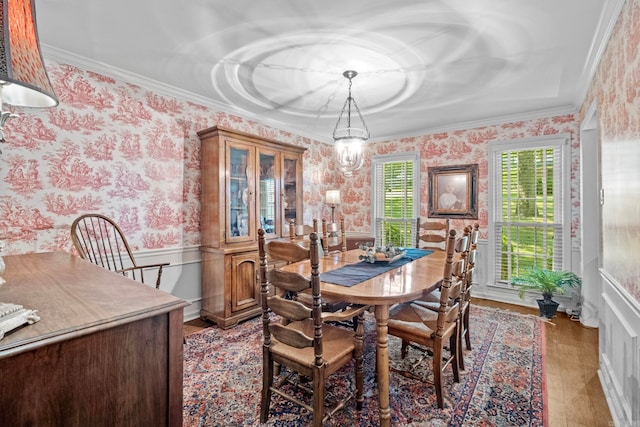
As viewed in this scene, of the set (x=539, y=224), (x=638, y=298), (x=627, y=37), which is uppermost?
(x=627, y=37)

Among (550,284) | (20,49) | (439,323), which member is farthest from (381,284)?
(550,284)

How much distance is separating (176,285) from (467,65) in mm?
3493

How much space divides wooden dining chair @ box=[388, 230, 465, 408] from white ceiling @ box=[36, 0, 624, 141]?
57.1 inches

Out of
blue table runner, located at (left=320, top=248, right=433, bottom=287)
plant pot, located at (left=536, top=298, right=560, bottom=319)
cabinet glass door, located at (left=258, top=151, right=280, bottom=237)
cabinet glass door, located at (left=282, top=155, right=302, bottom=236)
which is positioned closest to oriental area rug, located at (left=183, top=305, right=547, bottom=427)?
plant pot, located at (left=536, top=298, right=560, bottom=319)

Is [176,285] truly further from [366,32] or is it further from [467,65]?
[467,65]

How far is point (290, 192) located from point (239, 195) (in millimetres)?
843

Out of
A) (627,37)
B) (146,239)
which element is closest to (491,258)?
(627,37)

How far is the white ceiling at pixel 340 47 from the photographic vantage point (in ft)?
6.38

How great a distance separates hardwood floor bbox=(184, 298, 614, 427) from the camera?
188 cm

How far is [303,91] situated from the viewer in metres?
3.25

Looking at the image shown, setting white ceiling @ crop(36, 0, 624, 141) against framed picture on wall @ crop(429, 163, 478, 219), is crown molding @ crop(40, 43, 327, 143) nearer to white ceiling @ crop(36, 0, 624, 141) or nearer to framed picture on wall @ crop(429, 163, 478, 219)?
white ceiling @ crop(36, 0, 624, 141)

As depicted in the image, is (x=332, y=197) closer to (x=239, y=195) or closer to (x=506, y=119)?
(x=239, y=195)

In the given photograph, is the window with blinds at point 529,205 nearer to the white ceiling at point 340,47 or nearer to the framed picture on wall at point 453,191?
the framed picture on wall at point 453,191

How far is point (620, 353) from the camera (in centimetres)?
184
